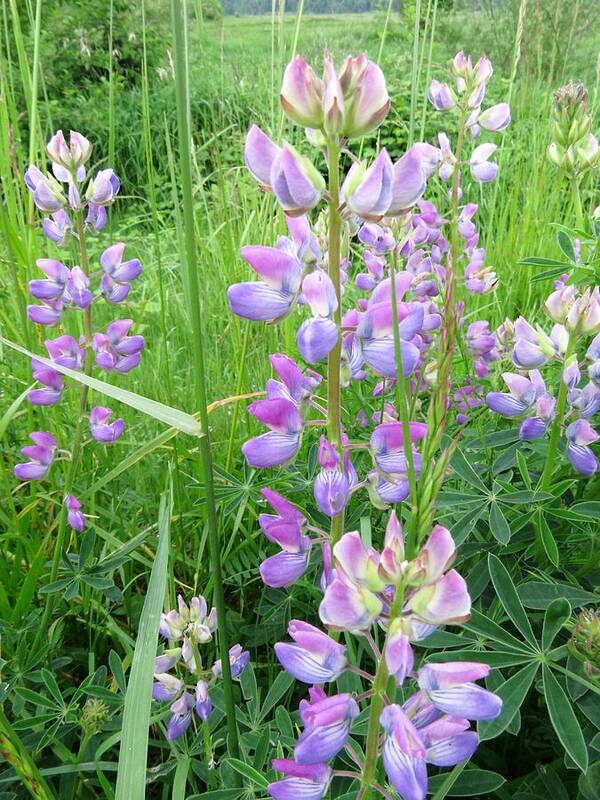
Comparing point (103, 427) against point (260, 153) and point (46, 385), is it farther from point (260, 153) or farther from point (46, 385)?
point (260, 153)

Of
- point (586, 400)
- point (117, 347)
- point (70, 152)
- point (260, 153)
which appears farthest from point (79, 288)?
point (586, 400)

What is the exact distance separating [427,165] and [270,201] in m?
1.20

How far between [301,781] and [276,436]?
398mm

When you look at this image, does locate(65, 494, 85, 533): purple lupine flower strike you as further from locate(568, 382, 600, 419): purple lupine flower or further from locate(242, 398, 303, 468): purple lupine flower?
locate(568, 382, 600, 419): purple lupine flower

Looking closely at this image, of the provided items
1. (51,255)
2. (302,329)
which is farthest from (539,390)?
(51,255)

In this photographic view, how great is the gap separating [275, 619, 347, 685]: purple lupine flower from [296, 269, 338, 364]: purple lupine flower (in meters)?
0.29

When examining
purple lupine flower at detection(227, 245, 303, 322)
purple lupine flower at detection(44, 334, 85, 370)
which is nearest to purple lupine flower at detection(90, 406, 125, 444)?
purple lupine flower at detection(44, 334, 85, 370)

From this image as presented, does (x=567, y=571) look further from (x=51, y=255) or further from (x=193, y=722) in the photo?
(x=51, y=255)

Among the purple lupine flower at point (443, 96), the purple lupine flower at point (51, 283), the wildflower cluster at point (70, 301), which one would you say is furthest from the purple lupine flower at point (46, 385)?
the purple lupine flower at point (443, 96)

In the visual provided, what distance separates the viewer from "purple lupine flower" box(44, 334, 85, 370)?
1.48 metres

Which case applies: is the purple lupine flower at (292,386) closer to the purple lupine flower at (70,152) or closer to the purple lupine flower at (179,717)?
the purple lupine flower at (179,717)

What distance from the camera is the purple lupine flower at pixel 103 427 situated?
4.95 feet

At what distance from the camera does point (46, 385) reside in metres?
1.49

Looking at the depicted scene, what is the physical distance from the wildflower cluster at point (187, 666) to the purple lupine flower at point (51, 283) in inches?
26.4
